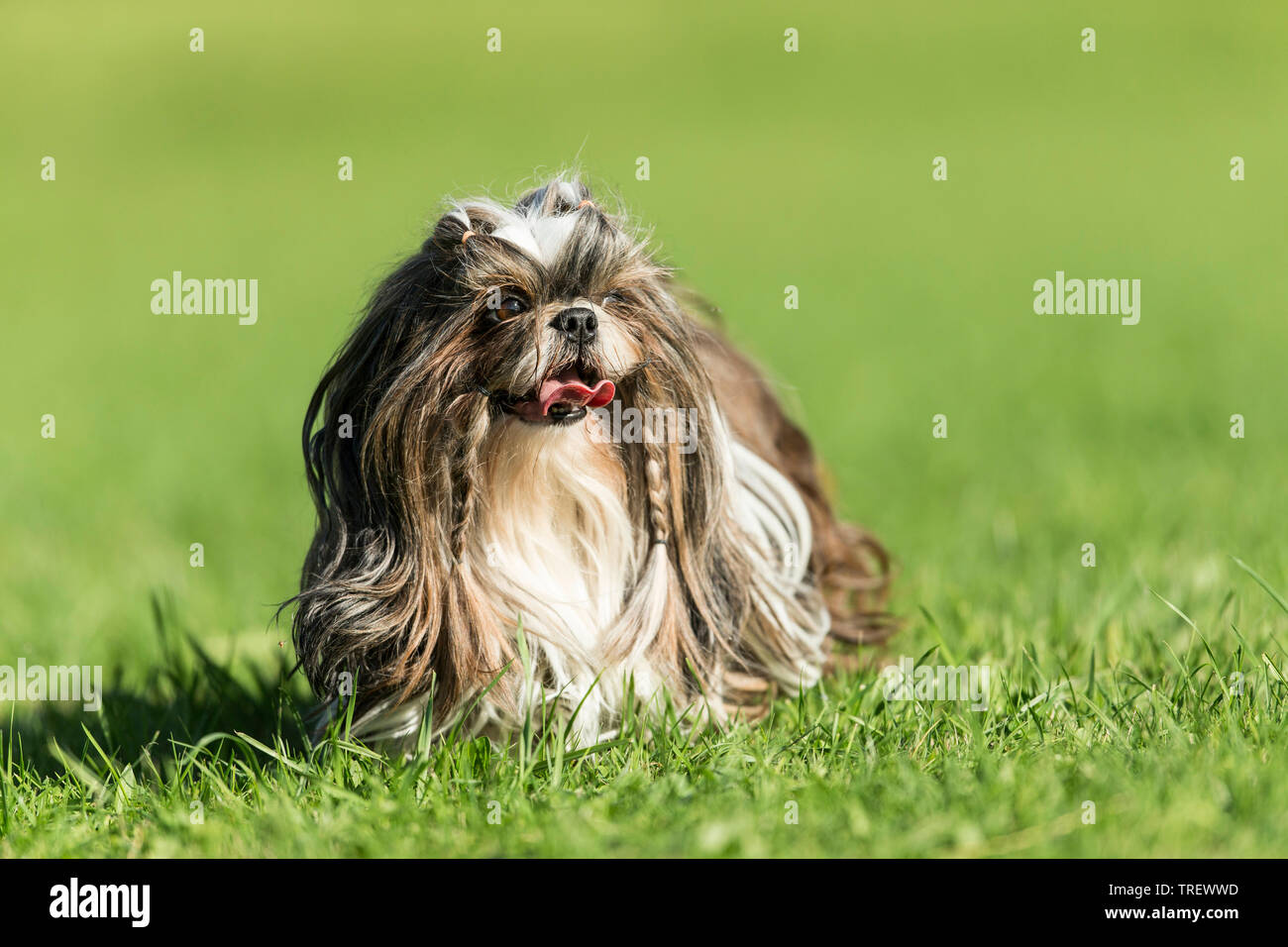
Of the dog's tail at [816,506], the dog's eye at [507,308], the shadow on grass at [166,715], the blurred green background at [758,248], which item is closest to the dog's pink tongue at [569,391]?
the dog's eye at [507,308]

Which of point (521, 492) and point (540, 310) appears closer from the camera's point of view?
point (540, 310)

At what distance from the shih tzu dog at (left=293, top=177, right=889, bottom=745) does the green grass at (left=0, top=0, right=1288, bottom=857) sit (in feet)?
0.64

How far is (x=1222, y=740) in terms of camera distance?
3197 millimetres

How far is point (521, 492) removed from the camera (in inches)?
133

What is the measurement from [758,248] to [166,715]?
1106 centimetres

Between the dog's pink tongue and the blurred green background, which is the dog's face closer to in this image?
the dog's pink tongue

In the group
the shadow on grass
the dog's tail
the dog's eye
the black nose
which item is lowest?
the shadow on grass

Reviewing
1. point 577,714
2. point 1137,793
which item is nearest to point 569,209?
point 577,714

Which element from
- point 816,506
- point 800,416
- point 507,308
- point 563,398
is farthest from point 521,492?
point 800,416

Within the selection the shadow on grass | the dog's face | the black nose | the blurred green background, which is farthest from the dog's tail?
the shadow on grass

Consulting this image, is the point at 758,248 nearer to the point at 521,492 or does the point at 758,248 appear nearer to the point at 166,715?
the point at 166,715

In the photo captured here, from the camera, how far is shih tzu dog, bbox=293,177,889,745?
128 inches

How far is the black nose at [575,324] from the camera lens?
3195mm

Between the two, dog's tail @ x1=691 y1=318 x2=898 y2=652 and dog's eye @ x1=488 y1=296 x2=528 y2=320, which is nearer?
dog's eye @ x1=488 y1=296 x2=528 y2=320
